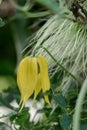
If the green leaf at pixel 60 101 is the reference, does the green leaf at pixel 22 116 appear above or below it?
above

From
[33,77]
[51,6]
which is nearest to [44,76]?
[33,77]

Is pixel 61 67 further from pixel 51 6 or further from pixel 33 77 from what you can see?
pixel 51 6

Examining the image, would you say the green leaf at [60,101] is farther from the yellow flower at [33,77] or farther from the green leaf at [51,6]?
the green leaf at [51,6]

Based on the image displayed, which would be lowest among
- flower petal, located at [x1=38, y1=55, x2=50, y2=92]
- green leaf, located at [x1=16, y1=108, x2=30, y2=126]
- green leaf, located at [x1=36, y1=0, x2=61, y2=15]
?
green leaf, located at [x1=16, y1=108, x2=30, y2=126]

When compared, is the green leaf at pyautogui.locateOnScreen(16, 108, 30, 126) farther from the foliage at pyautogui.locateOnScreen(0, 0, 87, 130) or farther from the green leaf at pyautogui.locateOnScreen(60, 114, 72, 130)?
the green leaf at pyautogui.locateOnScreen(60, 114, 72, 130)

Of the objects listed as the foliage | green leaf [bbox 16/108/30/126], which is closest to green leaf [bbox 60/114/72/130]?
the foliage

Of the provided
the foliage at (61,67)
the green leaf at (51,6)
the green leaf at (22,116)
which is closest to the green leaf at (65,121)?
the foliage at (61,67)
